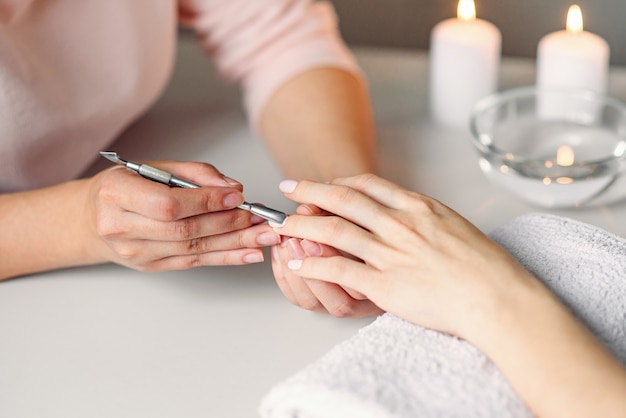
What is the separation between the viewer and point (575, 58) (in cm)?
95

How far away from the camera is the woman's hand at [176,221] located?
66 cm

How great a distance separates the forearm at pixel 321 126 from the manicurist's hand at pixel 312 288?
0.18 meters

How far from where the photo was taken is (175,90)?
109cm

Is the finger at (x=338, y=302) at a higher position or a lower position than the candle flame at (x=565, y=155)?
lower

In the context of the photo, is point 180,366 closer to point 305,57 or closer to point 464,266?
point 464,266

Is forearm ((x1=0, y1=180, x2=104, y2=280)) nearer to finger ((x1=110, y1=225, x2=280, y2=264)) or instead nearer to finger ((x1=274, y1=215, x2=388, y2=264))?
finger ((x1=110, y1=225, x2=280, y2=264))

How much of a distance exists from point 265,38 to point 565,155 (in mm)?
349

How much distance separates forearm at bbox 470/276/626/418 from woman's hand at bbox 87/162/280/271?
0.67 feet

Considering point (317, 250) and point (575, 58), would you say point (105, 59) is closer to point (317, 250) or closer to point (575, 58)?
point (317, 250)

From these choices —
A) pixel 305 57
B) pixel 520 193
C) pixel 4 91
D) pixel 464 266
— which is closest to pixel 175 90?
pixel 305 57

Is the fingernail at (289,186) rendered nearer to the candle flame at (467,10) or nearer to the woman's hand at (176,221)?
the woman's hand at (176,221)

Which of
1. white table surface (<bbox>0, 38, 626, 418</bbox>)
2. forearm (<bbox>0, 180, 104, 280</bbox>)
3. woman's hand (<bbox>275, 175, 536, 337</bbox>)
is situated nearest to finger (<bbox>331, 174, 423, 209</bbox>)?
woman's hand (<bbox>275, 175, 536, 337</bbox>)

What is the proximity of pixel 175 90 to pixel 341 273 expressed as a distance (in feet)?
1.70

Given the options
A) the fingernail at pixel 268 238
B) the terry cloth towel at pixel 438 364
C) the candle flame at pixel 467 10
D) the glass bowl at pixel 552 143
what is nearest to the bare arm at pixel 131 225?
the fingernail at pixel 268 238
